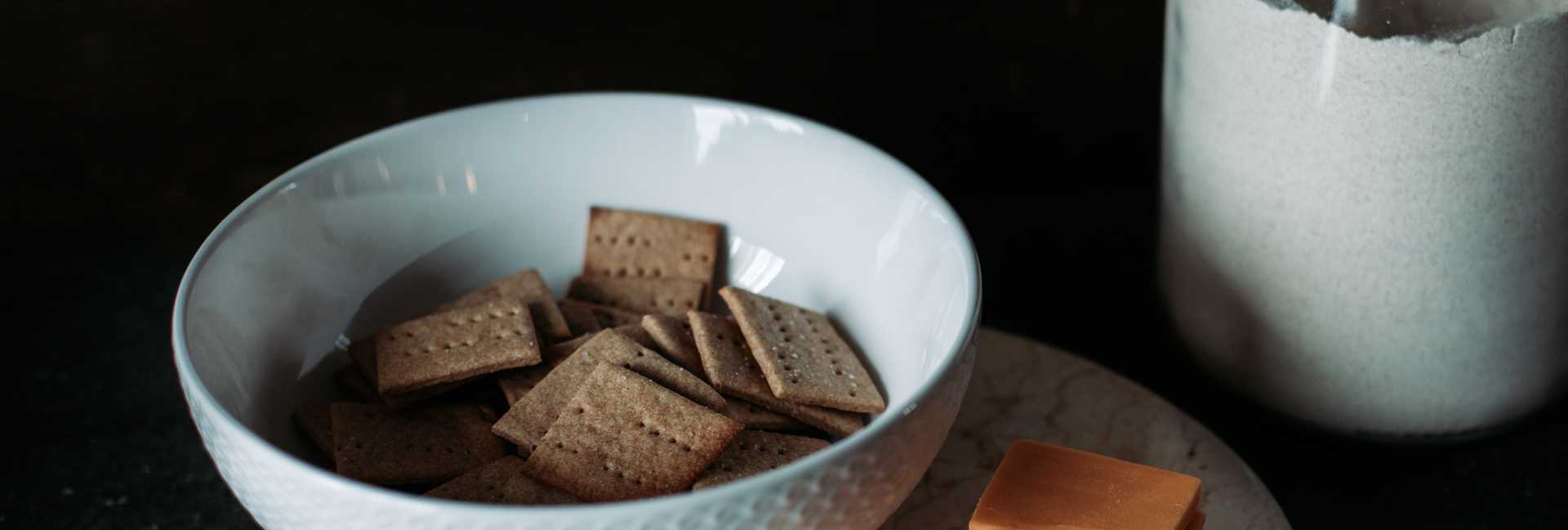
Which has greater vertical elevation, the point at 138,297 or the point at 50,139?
the point at 50,139

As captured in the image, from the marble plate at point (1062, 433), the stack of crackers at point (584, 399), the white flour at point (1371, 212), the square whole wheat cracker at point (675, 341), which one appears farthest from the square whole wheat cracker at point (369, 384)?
the white flour at point (1371, 212)

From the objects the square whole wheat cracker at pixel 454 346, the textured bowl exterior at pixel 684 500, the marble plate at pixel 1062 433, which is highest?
the textured bowl exterior at pixel 684 500

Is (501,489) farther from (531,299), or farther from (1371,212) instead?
(1371,212)

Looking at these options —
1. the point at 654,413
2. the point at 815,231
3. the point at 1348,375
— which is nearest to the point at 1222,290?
the point at 1348,375

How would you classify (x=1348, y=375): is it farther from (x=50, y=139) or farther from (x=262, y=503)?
(x=50, y=139)

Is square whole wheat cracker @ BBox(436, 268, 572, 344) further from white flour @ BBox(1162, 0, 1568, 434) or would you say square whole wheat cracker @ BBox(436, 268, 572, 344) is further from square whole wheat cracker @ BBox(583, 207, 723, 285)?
white flour @ BBox(1162, 0, 1568, 434)

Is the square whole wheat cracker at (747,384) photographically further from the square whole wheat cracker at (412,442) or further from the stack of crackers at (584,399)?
the square whole wheat cracker at (412,442)

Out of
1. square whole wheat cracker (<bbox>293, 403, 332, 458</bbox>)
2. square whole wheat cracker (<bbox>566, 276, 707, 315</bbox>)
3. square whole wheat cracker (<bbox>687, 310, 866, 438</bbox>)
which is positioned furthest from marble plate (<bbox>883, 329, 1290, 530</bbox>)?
square whole wheat cracker (<bbox>293, 403, 332, 458</bbox>)
